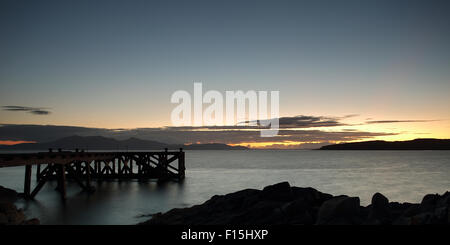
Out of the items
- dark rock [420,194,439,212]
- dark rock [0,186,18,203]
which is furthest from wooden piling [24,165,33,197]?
dark rock [420,194,439,212]

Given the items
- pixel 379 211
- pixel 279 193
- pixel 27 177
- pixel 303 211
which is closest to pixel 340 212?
pixel 303 211

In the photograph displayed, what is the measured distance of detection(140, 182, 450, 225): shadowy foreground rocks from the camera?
11.9 meters

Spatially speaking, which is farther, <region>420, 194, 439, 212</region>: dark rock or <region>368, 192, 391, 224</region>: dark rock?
<region>420, 194, 439, 212</region>: dark rock

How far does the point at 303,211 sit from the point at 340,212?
1.65m

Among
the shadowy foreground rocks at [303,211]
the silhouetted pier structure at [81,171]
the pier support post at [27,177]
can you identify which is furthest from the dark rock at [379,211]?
the pier support post at [27,177]

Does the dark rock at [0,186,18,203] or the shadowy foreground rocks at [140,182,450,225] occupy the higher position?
the shadowy foreground rocks at [140,182,450,225]

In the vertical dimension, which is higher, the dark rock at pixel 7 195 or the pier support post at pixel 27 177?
the pier support post at pixel 27 177

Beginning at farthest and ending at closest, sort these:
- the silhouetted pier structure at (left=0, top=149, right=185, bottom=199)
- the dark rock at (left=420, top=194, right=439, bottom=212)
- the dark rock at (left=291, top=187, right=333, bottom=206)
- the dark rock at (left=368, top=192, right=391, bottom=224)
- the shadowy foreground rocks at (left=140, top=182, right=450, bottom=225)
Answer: the silhouetted pier structure at (left=0, top=149, right=185, bottom=199) < the dark rock at (left=291, top=187, right=333, bottom=206) < the dark rock at (left=420, top=194, right=439, bottom=212) < the dark rock at (left=368, top=192, right=391, bottom=224) < the shadowy foreground rocks at (left=140, top=182, right=450, bottom=225)

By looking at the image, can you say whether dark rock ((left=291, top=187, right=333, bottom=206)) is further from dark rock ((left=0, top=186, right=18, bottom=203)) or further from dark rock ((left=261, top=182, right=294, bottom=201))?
dark rock ((left=0, top=186, right=18, bottom=203))

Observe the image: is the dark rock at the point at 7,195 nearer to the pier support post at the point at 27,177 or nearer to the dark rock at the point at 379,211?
the pier support post at the point at 27,177

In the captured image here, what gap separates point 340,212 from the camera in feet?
40.0

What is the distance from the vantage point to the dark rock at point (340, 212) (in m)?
12.0

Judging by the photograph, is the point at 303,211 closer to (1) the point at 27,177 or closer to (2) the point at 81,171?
(1) the point at 27,177
